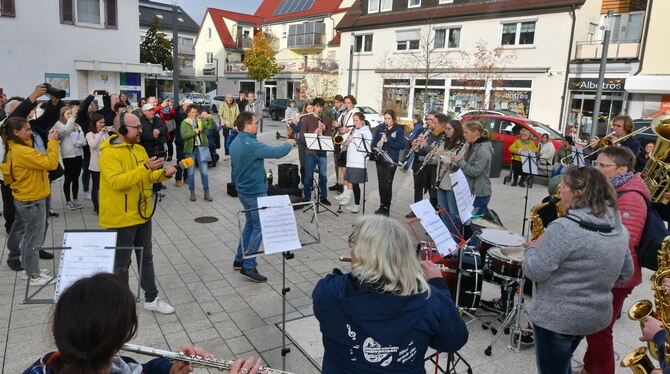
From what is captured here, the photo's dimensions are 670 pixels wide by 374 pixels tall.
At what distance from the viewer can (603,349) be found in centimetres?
337

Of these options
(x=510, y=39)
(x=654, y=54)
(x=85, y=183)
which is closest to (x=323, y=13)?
(x=510, y=39)

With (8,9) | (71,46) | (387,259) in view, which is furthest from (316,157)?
(8,9)

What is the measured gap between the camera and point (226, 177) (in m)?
11.6

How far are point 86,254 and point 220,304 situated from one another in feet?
7.26

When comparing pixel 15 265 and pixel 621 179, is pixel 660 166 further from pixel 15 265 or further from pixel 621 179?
pixel 15 265

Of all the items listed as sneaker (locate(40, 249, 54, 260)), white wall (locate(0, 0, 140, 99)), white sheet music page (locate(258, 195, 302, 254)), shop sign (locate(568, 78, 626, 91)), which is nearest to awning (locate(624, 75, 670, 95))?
shop sign (locate(568, 78, 626, 91))

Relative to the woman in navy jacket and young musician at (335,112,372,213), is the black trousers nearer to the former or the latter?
young musician at (335,112,372,213)

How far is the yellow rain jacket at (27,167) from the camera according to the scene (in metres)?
4.73

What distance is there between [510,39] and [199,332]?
23.1 m

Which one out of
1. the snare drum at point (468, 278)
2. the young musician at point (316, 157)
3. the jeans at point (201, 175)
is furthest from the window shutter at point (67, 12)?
the snare drum at point (468, 278)

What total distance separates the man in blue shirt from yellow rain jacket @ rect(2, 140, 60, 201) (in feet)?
6.14

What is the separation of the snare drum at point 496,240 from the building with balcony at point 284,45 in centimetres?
2825

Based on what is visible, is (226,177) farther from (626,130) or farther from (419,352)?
(419,352)

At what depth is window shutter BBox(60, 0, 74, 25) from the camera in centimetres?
1650
